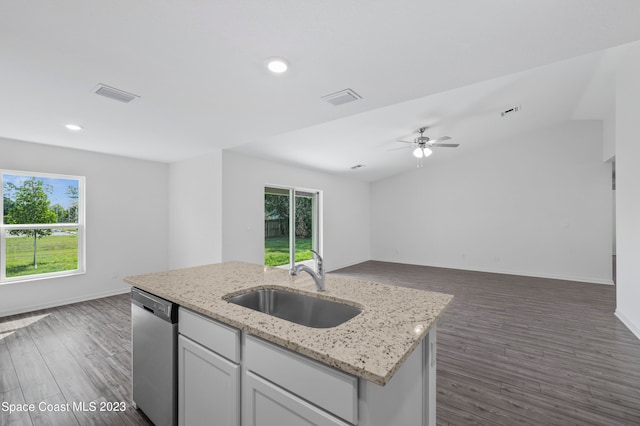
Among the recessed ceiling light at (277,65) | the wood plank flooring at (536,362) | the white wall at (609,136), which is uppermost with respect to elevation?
the white wall at (609,136)

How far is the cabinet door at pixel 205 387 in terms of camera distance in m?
1.31

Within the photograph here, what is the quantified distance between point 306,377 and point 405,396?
0.44 metres

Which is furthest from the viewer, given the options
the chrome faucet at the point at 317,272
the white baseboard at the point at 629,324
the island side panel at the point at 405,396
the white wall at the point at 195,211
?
the white wall at the point at 195,211

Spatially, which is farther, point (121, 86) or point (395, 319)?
point (121, 86)

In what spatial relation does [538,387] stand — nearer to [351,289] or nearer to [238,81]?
[351,289]

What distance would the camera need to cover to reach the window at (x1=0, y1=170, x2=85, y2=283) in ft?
12.5

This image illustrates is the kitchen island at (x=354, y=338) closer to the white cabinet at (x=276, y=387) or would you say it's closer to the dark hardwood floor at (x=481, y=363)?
the white cabinet at (x=276, y=387)

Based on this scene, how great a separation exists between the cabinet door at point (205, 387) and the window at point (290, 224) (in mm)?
3748

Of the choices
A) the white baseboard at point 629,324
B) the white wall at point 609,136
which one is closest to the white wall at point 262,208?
the white baseboard at point 629,324

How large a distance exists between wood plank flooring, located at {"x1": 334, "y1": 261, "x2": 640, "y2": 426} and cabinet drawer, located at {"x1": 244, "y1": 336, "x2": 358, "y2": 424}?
4.54 feet

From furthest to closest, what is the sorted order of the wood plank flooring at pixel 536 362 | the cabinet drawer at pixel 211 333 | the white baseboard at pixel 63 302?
the white baseboard at pixel 63 302, the wood plank flooring at pixel 536 362, the cabinet drawer at pixel 211 333

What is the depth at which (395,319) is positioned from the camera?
127cm

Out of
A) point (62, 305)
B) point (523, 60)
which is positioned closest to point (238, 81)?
point (523, 60)

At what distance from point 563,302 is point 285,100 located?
503cm
